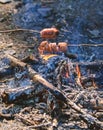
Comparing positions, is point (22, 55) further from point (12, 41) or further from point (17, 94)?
point (17, 94)

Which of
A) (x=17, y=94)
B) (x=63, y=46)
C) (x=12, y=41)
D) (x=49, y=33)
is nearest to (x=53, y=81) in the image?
(x=17, y=94)

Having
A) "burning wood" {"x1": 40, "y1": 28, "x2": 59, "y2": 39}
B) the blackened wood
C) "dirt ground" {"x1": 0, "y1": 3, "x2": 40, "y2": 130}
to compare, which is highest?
"burning wood" {"x1": 40, "y1": 28, "x2": 59, "y2": 39}

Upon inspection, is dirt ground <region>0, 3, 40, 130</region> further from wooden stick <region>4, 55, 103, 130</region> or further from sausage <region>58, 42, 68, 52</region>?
wooden stick <region>4, 55, 103, 130</region>

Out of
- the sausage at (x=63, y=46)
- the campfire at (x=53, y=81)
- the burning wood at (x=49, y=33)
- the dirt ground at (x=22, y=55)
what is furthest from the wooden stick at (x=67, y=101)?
the burning wood at (x=49, y=33)

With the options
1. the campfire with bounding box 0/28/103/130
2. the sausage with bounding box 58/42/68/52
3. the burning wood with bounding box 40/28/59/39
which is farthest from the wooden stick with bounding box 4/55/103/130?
the burning wood with bounding box 40/28/59/39

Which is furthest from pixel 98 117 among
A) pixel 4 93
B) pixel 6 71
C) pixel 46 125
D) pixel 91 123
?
pixel 6 71

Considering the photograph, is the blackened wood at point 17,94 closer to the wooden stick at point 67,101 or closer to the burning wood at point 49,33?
the wooden stick at point 67,101

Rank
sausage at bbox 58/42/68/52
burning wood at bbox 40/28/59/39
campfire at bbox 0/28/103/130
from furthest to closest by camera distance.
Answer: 1. burning wood at bbox 40/28/59/39
2. sausage at bbox 58/42/68/52
3. campfire at bbox 0/28/103/130

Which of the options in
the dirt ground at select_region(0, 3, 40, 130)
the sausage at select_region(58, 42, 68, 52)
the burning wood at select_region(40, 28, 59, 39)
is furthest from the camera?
the burning wood at select_region(40, 28, 59, 39)

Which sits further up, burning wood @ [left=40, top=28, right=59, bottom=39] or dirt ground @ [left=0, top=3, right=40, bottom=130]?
burning wood @ [left=40, top=28, right=59, bottom=39]

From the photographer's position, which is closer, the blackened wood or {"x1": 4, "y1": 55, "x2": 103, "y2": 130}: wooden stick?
{"x1": 4, "y1": 55, "x2": 103, "y2": 130}: wooden stick
